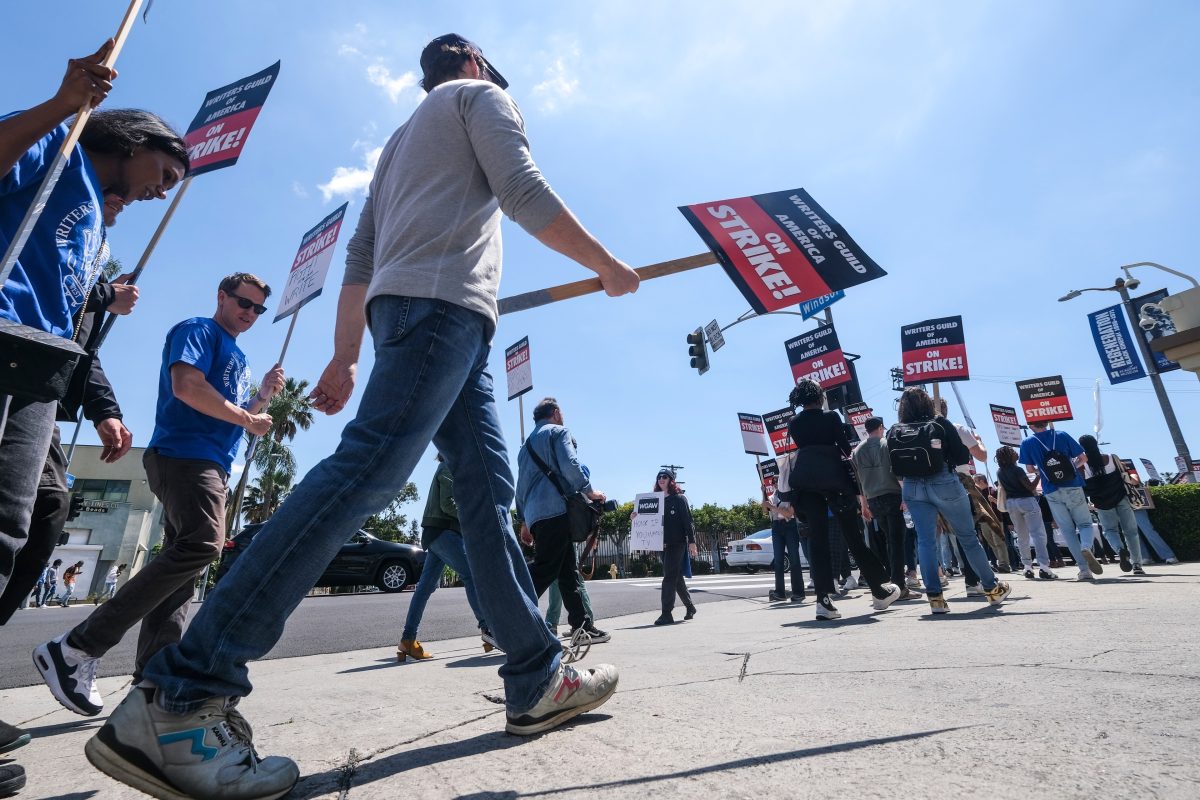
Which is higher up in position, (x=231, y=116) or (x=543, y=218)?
(x=231, y=116)

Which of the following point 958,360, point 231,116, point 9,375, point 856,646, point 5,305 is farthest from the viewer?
point 958,360

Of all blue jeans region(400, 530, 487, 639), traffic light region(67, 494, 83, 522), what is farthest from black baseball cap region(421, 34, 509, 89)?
blue jeans region(400, 530, 487, 639)

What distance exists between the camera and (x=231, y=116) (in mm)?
6344

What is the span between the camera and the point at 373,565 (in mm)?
15023

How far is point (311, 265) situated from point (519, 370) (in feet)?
16.7

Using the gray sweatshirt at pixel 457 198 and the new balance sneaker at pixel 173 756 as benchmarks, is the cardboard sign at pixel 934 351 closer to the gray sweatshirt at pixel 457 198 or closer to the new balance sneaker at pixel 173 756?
the gray sweatshirt at pixel 457 198

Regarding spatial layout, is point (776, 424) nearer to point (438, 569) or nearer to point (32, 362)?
point (438, 569)

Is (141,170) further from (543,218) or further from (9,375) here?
(543,218)

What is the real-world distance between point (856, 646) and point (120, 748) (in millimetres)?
2942

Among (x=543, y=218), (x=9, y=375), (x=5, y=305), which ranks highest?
(x=543, y=218)

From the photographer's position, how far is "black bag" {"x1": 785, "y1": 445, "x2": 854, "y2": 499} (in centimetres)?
532

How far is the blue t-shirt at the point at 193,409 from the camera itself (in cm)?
270

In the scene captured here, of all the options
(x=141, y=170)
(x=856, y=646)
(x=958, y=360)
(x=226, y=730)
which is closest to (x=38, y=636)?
(x=141, y=170)

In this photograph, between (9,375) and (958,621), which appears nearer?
(9,375)
